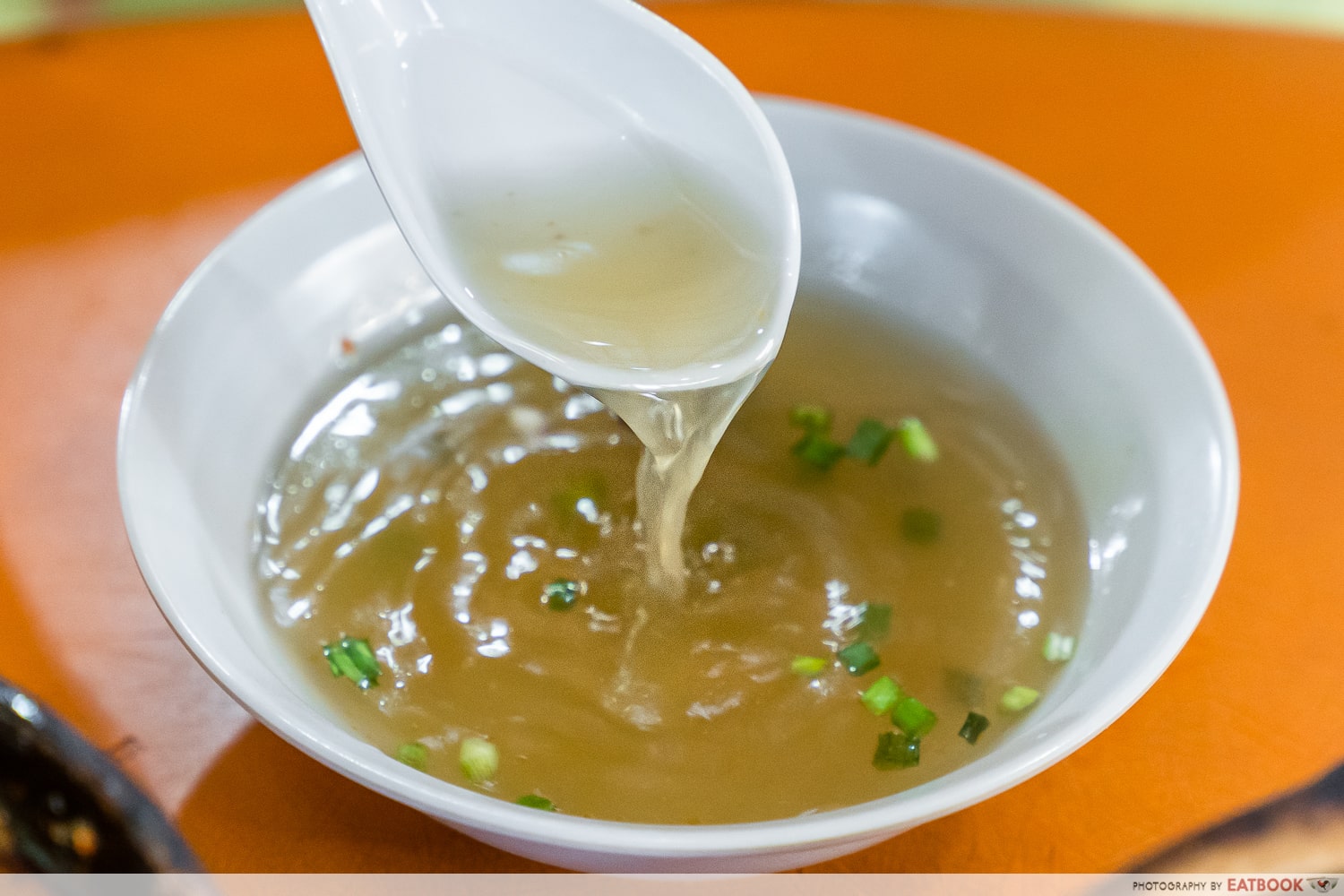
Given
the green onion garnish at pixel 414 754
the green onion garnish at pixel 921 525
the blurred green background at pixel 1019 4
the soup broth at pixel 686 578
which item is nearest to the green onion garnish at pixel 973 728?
the soup broth at pixel 686 578

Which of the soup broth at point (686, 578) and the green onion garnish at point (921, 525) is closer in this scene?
the soup broth at point (686, 578)

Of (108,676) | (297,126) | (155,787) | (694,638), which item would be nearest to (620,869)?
(694,638)

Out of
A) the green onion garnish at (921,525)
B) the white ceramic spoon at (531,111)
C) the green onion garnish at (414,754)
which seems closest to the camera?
the green onion garnish at (414,754)

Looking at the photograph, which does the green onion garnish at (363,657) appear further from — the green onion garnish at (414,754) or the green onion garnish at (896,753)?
the green onion garnish at (896,753)

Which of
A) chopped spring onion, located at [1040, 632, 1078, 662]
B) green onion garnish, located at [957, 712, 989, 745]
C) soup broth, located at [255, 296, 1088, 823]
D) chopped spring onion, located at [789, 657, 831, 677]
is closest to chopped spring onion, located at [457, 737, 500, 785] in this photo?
soup broth, located at [255, 296, 1088, 823]

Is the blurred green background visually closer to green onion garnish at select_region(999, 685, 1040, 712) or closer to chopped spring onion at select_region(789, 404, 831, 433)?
chopped spring onion at select_region(789, 404, 831, 433)

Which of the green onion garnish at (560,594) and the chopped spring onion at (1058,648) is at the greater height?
the chopped spring onion at (1058,648)

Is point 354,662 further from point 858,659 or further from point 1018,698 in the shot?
point 1018,698
